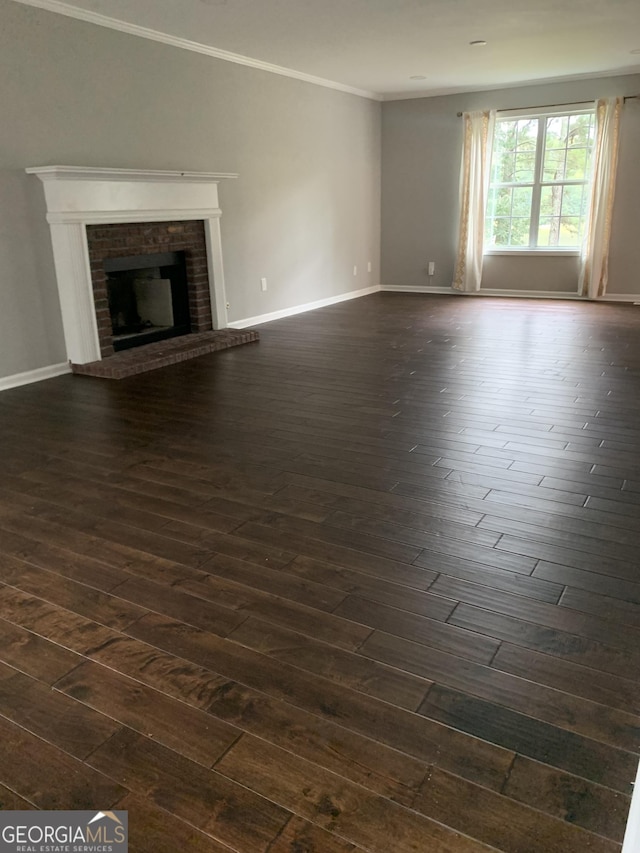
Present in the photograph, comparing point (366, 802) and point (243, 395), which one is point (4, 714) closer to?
point (366, 802)

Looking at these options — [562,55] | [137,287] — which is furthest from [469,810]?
[562,55]

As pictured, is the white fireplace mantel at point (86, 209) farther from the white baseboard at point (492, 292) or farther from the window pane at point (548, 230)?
the window pane at point (548, 230)

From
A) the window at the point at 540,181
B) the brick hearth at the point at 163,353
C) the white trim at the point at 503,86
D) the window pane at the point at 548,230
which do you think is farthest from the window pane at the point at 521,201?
the brick hearth at the point at 163,353

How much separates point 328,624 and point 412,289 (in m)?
7.79

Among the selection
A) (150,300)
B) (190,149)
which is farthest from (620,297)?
(150,300)

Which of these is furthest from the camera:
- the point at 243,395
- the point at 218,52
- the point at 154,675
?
the point at 218,52

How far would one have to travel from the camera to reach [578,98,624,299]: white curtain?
7.35 m

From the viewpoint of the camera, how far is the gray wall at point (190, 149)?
438cm

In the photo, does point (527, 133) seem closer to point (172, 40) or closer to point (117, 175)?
point (172, 40)

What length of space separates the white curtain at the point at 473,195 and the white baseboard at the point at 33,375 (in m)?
5.52

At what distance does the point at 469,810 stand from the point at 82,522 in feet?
5.93

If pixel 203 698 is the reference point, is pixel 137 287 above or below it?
above

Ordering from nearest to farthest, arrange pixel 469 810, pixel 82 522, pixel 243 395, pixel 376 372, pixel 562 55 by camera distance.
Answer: pixel 469 810, pixel 82 522, pixel 243 395, pixel 376 372, pixel 562 55

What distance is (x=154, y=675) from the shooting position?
66.4 inches
